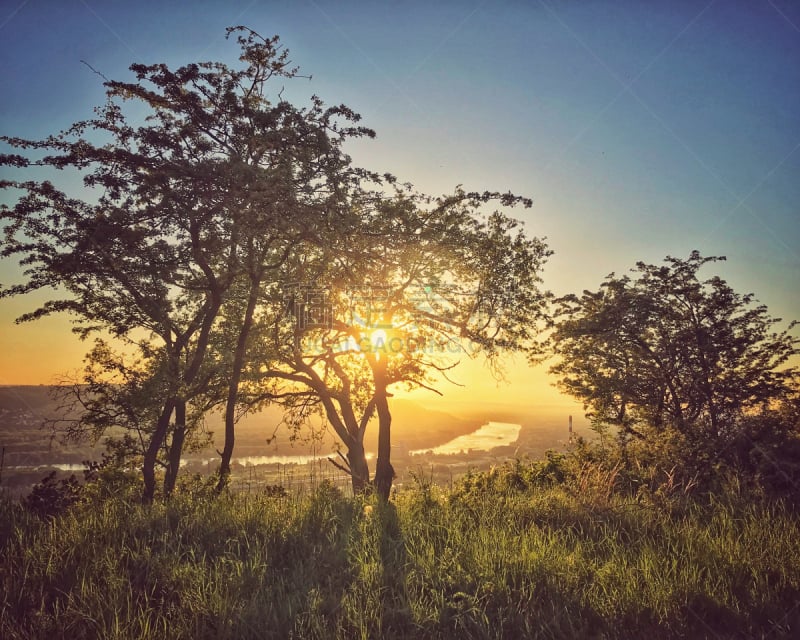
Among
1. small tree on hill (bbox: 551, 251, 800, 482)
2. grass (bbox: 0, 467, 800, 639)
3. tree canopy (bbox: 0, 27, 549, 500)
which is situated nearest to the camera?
grass (bbox: 0, 467, 800, 639)

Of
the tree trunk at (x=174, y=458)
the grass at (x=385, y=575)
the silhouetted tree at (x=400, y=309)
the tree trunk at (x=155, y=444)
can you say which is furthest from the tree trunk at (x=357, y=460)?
the grass at (x=385, y=575)

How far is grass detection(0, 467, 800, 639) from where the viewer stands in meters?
3.43

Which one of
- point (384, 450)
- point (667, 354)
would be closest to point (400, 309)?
point (384, 450)

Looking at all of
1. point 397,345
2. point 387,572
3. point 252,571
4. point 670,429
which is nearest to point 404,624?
point 387,572

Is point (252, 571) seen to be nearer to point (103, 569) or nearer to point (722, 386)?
point (103, 569)

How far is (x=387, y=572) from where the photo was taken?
4.27 metres

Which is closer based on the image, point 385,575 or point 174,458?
point 385,575

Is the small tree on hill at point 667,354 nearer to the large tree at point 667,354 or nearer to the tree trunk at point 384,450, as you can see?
the large tree at point 667,354

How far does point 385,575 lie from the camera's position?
4.20 metres

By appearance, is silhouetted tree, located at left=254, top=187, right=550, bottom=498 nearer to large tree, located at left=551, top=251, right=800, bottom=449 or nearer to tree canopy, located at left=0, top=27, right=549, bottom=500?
tree canopy, located at left=0, top=27, right=549, bottom=500

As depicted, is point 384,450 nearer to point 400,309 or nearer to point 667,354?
point 400,309

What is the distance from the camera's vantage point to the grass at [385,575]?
343 centimetres

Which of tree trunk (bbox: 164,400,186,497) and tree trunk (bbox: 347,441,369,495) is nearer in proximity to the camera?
tree trunk (bbox: 164,400,186,497)

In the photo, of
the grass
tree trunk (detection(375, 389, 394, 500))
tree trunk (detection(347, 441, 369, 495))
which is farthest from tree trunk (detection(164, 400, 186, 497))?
tree trunk (detection(347, 441, 369, 495))
